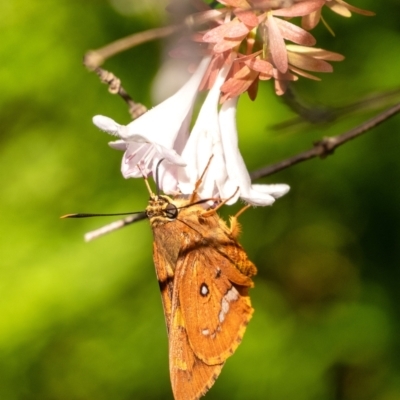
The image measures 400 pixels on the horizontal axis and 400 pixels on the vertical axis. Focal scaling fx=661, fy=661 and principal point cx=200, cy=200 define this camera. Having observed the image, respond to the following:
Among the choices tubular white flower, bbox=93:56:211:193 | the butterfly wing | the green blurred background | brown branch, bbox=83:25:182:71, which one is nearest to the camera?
brown branch, bbox=83:25:182:71

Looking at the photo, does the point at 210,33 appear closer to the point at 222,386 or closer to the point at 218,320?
the point at 218,320

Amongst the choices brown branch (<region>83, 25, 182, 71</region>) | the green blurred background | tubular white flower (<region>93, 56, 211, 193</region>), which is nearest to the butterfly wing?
tubular white flower (<region>93, 56, 211, 193</region>)

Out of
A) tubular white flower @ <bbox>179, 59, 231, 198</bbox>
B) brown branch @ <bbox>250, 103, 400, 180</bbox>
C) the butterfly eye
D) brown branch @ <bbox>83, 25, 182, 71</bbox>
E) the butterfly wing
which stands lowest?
the butterfly wing

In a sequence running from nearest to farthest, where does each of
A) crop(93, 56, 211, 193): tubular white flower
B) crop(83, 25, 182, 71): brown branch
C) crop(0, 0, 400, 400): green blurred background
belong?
crop(83, 25, 182, 71): brown branch
crop(93, 56, 211, 193): tubular white flower
crop(0, 0, 400, 400): green blurred background

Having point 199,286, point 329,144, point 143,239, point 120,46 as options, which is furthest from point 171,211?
point 143,239

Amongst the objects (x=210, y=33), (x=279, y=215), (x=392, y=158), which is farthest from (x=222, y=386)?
(x=210, y=33)

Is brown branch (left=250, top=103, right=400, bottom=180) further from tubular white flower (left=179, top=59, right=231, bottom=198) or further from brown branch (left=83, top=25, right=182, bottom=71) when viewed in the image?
brown branch (left=83, top=25, right=182, bottom=71)
